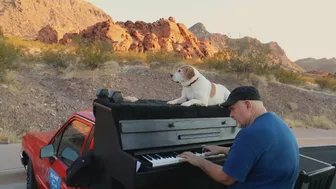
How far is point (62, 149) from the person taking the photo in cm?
397

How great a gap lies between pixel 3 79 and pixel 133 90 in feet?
16.3

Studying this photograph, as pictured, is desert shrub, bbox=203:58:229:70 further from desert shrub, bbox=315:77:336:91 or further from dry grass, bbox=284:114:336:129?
desert shrub, bbox=315:77:336:91

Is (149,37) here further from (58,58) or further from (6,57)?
(6,57)

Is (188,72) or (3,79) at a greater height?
(188,72)

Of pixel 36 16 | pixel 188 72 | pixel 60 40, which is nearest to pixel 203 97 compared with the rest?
pixel 188 72

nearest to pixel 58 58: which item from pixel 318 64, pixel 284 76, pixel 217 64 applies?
pixel 217 64

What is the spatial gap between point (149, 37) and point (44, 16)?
3289 cm

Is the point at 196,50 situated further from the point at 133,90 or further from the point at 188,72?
the point at 188,72

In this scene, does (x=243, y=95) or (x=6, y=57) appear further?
(x=6, y=57)

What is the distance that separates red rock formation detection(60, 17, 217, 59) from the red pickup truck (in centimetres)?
3574

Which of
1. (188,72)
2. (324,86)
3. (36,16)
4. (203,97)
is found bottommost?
(324,86)

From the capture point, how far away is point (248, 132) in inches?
95.0

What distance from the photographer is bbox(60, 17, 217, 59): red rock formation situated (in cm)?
4447

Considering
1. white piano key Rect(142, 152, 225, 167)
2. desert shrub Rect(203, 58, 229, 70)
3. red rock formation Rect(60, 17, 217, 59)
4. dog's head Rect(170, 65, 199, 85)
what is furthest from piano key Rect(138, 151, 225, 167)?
red rock formation Rect(60, 17, 217, 59)
